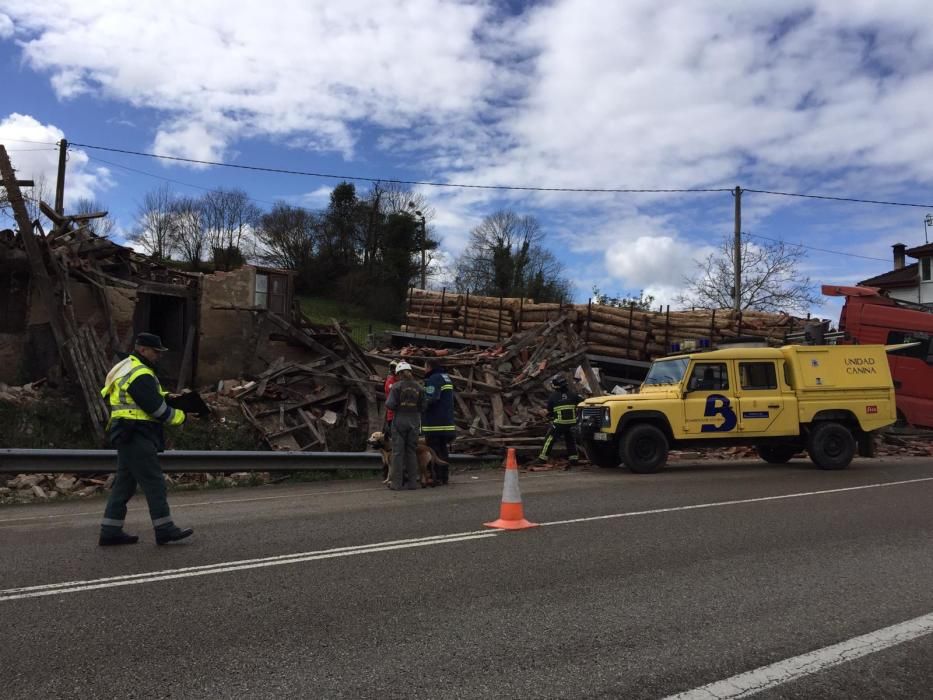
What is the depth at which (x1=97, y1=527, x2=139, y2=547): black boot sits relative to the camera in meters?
6.24

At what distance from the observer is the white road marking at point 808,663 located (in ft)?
10.9

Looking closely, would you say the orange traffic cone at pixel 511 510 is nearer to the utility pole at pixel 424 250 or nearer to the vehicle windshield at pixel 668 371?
the vehicle windshield at pixel 668 371

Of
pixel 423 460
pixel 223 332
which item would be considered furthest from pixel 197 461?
pixel 223 332

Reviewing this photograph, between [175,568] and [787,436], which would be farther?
[787,436]

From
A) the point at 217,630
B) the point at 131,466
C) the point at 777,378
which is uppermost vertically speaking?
the point at 777,378

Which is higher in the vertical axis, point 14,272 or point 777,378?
point 14,272

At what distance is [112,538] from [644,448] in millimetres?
8350

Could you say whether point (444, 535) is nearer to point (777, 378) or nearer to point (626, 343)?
point (777, 378)

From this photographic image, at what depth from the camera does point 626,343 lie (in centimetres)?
2128

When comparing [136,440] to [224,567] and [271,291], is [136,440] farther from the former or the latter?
[271,291]

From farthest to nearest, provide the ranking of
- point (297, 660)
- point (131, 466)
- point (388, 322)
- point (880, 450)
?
point (388, 322), point (880, 450), point (131, 466), point (297, 660)

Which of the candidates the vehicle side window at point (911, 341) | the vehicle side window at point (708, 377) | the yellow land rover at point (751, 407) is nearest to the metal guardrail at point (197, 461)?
the yellow land rover at point (751, 407)

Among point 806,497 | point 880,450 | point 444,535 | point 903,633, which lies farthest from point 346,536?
point 880,450

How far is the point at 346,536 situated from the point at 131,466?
205 cm
